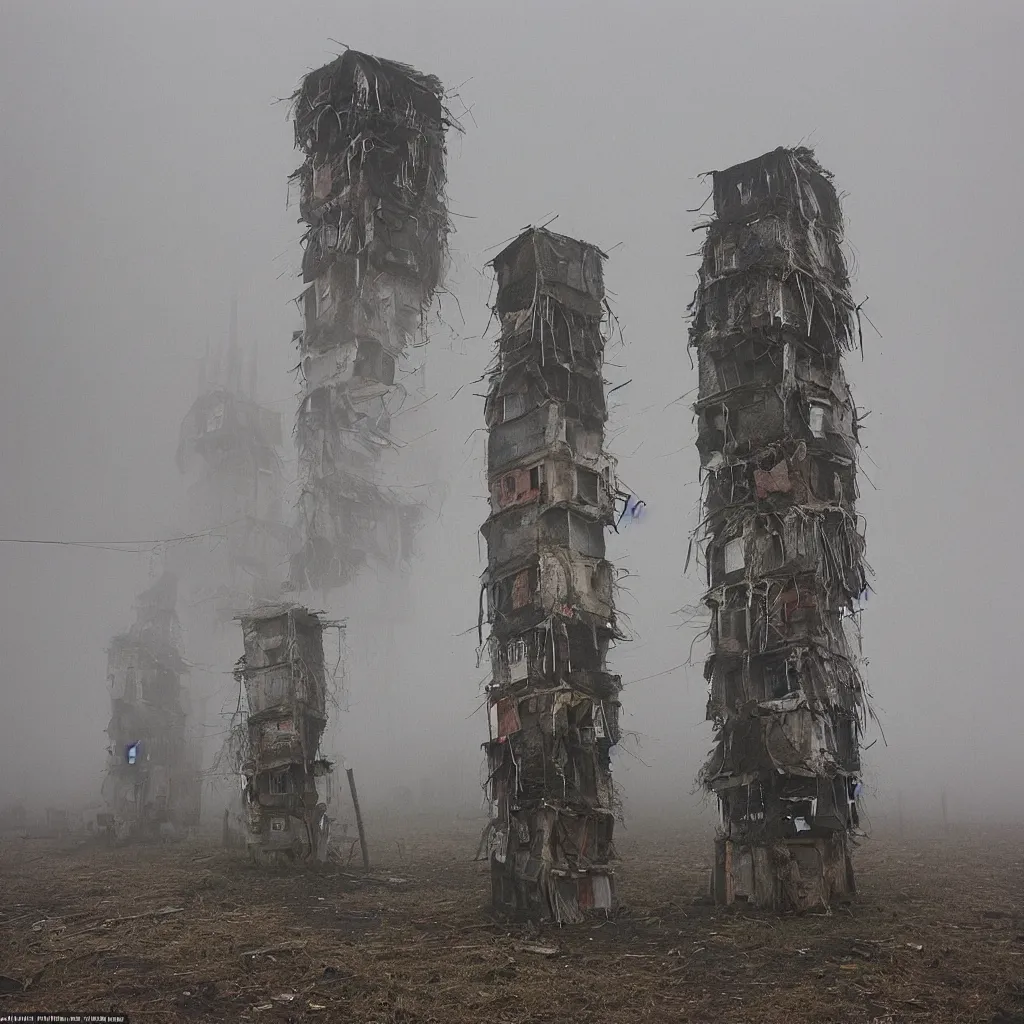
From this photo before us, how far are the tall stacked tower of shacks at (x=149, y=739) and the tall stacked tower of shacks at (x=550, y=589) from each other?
2207cm

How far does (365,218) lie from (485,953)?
15659 millimetres

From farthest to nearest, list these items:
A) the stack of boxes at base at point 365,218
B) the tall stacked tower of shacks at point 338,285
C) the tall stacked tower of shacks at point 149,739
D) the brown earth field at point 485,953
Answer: the tall stacked tower of shacks at point 149,739 < the stack of boxes at base at point 365,218 < the tall stacked tower of shacks at point 338,285 < the brown earth field at point 485,953

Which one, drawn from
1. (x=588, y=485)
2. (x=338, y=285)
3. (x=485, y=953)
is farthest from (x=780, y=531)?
(x=338, y=285)

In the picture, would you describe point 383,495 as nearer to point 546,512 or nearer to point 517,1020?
point 546,512

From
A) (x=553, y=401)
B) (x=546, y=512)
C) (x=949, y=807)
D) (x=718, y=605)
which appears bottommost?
(x=949, y=807)

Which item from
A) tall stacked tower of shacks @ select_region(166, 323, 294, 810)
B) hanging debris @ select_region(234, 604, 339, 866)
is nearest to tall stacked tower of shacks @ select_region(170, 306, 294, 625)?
tall stacked tower of shacks @ select_region(166, 323, 294, 810)

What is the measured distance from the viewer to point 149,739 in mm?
34750

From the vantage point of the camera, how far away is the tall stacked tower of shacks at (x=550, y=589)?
555 inches

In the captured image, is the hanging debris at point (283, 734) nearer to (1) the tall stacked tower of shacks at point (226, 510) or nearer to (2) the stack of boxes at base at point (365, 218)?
(2) the stack of boxes at base at point (365, 218)

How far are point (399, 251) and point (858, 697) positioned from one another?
13635 mm

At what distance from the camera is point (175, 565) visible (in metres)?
50.8

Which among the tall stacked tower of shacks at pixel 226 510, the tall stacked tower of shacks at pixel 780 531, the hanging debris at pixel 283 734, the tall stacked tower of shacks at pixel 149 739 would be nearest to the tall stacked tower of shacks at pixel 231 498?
the tall stacked tower of shacks at pixel 226 510

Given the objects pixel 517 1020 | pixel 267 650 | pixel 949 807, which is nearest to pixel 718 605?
pixel 517 1020

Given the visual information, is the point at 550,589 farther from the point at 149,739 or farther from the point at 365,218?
the point at 149,739
